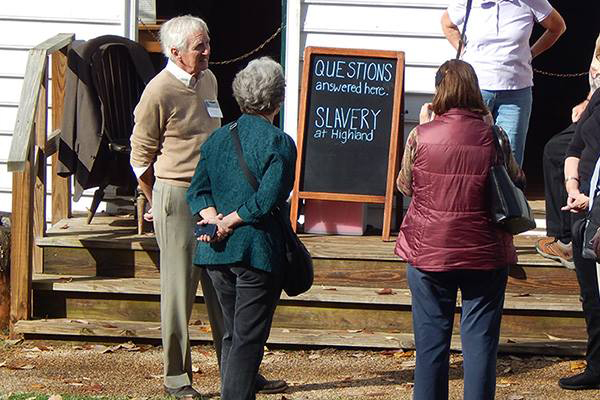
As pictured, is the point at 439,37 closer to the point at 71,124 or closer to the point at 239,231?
the point at 71,124

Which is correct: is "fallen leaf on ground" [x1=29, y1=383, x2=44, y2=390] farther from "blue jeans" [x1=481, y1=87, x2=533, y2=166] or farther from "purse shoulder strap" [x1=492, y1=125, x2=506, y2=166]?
"blue jeans" [x1=481, y1=87, x2=533, y2=166]

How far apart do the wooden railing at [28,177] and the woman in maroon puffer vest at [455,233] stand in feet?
8.62

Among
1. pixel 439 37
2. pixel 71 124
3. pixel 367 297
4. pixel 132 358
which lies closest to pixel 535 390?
pixel 367 297

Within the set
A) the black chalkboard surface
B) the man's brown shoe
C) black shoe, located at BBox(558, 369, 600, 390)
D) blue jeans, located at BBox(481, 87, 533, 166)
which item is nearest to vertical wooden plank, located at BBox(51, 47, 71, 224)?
the black chalkboard surface

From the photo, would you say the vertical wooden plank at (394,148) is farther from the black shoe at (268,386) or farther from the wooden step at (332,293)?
the black shoe at (268,386)

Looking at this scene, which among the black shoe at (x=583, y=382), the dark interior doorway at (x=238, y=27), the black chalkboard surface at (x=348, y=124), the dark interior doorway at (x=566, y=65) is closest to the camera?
the black shoe at (x=583, y=382)

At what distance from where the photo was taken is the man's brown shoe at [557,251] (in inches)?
280

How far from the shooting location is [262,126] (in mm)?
5059

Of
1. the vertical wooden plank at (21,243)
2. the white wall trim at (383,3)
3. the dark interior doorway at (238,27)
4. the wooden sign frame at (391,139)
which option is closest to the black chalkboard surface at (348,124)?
the wooden sign frame at (391,139)

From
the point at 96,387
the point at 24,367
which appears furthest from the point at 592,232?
the point at 24,367

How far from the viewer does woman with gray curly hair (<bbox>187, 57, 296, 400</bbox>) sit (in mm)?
5012

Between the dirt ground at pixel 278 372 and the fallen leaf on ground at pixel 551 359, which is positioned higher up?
Result: the fallen leaf on ground at pixel 551 359

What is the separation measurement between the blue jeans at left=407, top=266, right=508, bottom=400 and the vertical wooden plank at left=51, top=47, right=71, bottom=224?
11.5 ft

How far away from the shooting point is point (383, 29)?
26.7ft
